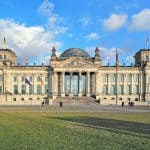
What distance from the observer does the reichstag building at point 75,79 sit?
151m

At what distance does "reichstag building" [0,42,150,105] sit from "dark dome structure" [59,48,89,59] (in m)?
2.55

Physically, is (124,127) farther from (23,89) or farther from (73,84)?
(23,89)

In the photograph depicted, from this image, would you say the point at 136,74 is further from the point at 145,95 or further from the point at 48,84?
the point at 48,84

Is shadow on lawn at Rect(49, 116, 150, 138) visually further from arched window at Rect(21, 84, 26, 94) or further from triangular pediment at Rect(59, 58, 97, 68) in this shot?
arched window at Rect(21, 84, 26, 94)

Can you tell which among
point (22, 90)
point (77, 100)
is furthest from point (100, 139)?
point (22, 90)

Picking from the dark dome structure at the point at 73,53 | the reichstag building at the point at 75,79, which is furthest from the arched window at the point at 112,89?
the dark dome structure at the point at 73,53

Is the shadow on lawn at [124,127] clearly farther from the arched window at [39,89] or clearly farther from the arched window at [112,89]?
the arched window at [39,89]

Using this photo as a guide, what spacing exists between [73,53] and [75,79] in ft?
41.7

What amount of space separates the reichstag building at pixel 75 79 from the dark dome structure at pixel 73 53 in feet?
8.38

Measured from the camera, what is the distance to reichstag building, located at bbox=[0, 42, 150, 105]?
496ft

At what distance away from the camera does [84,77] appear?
154 metres

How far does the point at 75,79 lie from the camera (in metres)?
155

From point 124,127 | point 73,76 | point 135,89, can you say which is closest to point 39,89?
point 73,76

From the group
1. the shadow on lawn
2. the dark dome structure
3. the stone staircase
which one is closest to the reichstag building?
the dark dome structure
